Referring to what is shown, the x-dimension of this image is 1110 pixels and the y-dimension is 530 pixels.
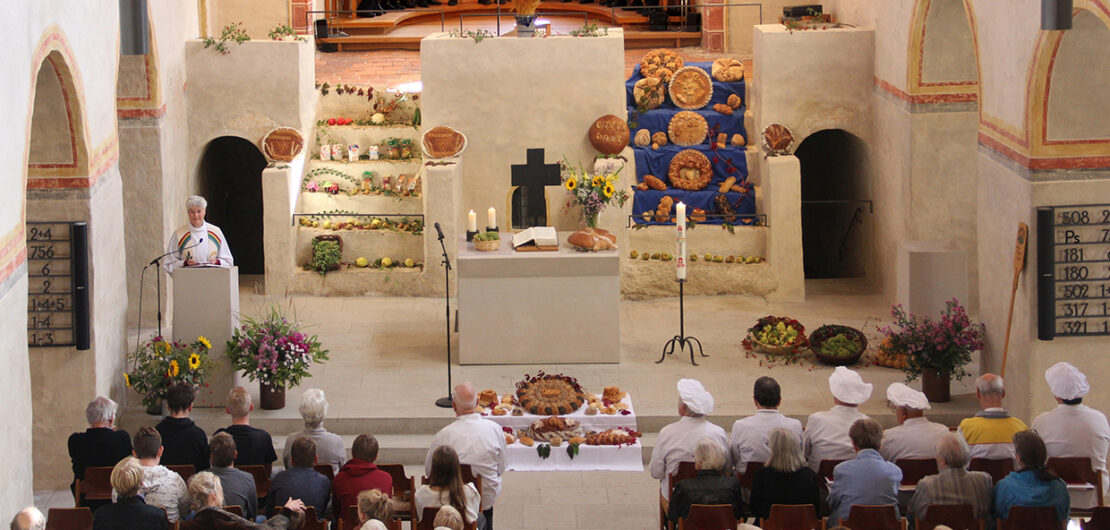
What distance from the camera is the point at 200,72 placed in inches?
691

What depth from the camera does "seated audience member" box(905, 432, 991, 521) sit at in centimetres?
888

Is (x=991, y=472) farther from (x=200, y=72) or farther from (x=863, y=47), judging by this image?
(x=200, y=72)

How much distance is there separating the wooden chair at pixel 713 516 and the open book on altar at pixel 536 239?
18.8 ft

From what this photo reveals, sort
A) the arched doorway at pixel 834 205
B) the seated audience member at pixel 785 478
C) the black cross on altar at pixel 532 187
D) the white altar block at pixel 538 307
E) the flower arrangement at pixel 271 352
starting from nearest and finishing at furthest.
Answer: the seated audience member at pixel 785 478 → the flower arrangement at pixel 271 352 → the white altar block at pixel 538 307 → the black cross on altar at pixel 532 187 → the arched doorway at pixel 834 205

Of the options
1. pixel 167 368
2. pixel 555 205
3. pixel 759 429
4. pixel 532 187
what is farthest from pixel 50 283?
pixel 555 205

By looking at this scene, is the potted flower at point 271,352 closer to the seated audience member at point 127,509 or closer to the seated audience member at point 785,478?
the seated audience member at point 127,509

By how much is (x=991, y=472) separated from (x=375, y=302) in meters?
8.79

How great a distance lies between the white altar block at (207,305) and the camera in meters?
12.8

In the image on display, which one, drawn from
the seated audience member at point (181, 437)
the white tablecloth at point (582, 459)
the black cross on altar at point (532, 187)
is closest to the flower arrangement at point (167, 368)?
the seated audience member at point (181, 437)

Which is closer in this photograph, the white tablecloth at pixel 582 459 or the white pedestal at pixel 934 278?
the white tablecloth at pixel 582 459

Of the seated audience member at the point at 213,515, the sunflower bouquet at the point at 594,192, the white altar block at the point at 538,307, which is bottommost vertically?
the seated audience member at the point at 213,515

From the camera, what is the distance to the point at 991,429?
10016mm

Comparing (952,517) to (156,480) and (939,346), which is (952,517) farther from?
(156,480)

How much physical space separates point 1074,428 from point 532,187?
8.66 meters
